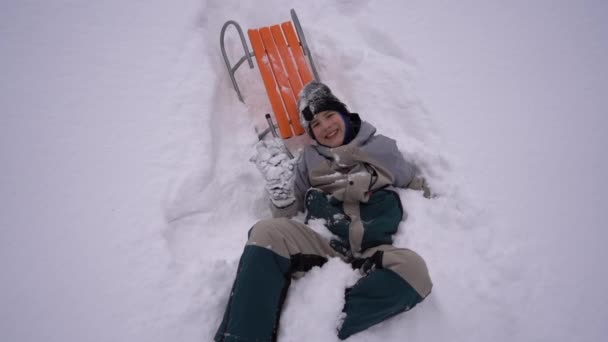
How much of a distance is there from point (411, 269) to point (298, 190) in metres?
0.90

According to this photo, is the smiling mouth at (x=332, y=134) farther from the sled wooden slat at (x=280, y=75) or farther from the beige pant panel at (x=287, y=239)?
the beige pant panel at (x=287, y=239)

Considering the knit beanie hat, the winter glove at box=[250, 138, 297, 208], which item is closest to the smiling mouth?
the knit beanie hat

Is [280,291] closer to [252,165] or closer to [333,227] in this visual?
[333,227]

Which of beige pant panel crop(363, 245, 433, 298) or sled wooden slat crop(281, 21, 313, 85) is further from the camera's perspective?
sled wooden slat crop(281, 21, 313, 85)

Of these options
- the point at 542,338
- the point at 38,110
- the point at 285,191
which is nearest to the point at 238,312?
the point at 285,191

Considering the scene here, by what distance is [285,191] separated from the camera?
2076mm

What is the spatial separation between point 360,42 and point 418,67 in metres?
0.59

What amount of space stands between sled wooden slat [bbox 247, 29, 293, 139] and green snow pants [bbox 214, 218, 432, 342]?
1083mm

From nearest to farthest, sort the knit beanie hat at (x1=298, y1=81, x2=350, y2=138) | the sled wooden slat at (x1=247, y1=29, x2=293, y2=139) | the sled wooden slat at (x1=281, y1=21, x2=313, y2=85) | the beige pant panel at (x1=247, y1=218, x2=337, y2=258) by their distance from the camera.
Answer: the beige pant panel at (x1=247, y1=218, x2=337, y2=258)
the knit beanie hat at (x1=298, y1=81, x2=350, y2=138)
the sled wooden slat at (x1=247, y1=29, x2=293, y2=139)
the sled wooden slat at (x1=281, y1=21, x2=313, y2=85)

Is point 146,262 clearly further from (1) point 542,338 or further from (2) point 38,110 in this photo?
(1) point 542,338

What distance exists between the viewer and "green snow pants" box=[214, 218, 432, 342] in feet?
4.78

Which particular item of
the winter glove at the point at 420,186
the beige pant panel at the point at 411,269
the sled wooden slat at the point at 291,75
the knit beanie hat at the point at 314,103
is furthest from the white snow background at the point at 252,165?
the knit beanie hat at the point at 314,103

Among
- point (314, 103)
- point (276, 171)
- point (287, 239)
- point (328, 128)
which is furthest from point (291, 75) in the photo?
point (287, 239)

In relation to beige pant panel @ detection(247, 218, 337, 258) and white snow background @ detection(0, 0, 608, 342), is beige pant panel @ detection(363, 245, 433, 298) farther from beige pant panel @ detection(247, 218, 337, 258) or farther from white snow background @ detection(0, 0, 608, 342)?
beige pant panel @ detection(247, 218, 337, 258)
